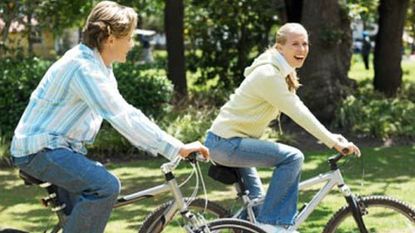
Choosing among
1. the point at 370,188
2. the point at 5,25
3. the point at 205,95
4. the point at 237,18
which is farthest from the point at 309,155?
the point at 237,18

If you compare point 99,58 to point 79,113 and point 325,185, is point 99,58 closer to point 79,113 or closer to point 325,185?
point 79,113

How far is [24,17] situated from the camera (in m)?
14.3

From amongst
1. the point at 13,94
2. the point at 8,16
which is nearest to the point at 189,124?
the point at 13,94

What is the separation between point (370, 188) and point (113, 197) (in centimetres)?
533

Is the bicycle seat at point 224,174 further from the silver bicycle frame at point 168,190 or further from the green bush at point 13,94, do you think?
the green bush at point 13,94

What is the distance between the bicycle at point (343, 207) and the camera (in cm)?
488

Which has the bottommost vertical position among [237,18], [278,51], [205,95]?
[205,95]

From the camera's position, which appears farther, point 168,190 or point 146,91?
point 146,91

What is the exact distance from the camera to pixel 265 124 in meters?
5.02

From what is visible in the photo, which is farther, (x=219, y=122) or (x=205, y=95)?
(x=205, y=95)

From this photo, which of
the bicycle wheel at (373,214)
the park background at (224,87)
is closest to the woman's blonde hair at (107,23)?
the bicycle wheel at (373,214)

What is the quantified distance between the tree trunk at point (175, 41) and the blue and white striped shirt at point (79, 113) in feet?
40.0

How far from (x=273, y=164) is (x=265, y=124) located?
0.29 meters

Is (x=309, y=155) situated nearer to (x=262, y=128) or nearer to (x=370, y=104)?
(x=370, y=104)
